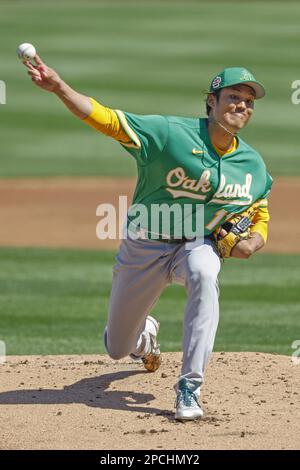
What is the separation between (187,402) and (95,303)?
409 cm

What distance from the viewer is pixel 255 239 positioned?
6.16 metres

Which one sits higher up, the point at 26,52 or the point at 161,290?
the point at 26,52

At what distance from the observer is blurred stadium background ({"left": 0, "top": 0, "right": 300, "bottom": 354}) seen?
29.8ft

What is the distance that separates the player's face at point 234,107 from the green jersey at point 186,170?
0.16m

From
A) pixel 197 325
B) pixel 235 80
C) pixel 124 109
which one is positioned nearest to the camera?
pixel 197 325

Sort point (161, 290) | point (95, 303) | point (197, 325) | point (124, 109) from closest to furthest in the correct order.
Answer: point (197, 325) < point (161, 290) < point (95, 303) < point (124, 109)

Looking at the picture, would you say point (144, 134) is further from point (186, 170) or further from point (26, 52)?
point (26, 52)

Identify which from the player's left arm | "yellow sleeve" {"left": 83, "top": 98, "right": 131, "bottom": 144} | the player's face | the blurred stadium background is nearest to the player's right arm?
"yellow sleeve" {"left": 83, "top": 98, "right": 131, "bottom": 144}

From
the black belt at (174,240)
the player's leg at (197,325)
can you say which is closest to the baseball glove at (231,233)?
the black belt at (174,240)

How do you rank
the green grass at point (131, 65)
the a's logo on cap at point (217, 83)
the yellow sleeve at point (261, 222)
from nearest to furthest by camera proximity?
the a's logo on cap at point (217, 83) < the yellow sleeve at point (261, 222) < the green grass at point (131, 65)

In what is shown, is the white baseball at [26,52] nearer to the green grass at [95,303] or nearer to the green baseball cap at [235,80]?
the green baseball cap at [235,80]

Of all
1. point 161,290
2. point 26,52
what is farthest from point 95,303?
point 26,52

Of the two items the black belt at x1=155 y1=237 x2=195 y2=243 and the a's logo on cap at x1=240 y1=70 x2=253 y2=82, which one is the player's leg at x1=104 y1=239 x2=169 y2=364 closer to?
the black belt at x1=155 y1=237 x2=195 y2=243

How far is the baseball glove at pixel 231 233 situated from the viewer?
6059 millimetres
